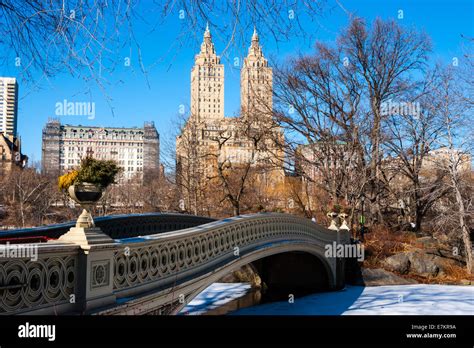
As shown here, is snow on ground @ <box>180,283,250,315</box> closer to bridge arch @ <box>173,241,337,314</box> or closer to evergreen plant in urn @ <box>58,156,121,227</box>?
bridge arch @ <box>173,241,337,314</box>

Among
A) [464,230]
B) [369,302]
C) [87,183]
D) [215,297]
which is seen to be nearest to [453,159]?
[464,230]

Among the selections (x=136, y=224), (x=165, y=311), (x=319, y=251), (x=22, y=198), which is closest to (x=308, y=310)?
(x=319, y=251)

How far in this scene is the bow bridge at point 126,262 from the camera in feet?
16.9

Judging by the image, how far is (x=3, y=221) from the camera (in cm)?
3966

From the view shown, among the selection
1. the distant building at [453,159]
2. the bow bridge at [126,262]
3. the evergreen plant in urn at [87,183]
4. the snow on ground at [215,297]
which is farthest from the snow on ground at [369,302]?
the evergreen plant in urn at [87,183]

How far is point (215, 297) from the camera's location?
1906cm

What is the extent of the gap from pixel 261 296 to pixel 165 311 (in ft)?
42.9

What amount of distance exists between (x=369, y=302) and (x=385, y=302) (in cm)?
62

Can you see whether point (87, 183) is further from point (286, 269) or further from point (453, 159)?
point (453, 159)

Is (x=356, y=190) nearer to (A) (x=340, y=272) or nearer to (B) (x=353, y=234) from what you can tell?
(B) (x=353, y=234)

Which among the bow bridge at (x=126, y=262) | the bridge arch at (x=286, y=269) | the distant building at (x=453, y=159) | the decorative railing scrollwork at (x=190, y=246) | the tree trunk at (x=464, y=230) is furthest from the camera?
the distant building at (x=453, y=159)

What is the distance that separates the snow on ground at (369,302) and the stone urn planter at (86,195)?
1024cm

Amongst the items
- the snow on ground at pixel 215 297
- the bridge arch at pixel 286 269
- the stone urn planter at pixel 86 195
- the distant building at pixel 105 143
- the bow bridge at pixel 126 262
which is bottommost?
the snow on ground at pixel 215 297

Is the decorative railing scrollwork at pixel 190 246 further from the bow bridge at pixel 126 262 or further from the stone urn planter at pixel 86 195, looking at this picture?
the stone urn planter at pixel 86 195
